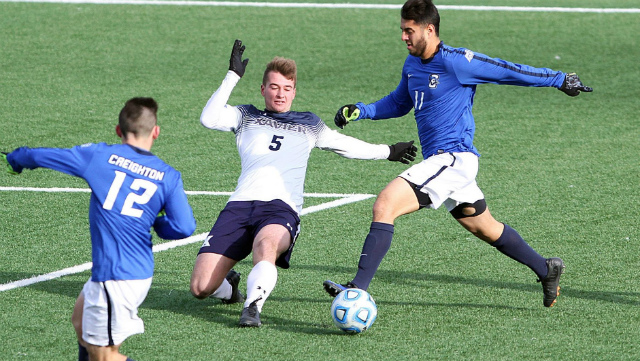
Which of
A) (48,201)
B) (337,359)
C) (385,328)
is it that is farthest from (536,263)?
(48,201)

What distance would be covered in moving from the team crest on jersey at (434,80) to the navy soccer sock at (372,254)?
1.11 meters

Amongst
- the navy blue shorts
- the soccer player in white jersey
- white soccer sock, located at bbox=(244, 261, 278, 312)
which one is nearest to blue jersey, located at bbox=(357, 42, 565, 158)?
the soccer player in white jersey

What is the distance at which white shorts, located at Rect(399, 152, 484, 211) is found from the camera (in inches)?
256

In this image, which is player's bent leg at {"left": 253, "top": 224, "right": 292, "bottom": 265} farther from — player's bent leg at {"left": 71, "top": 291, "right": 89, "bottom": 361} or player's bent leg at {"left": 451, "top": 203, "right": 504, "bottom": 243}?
player's bent leg at {"left": 71, "top": 291, "right": 89, "bottom": 361}

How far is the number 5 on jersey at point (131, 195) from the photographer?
4.73 metres

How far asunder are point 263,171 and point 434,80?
1372 millimetres

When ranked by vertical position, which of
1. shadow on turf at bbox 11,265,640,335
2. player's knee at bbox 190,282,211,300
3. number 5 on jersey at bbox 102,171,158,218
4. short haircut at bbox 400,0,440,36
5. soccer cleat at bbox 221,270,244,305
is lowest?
shadow on turf at bbox 11,265,640,335

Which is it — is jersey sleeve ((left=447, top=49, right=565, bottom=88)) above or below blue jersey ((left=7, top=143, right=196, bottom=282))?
above

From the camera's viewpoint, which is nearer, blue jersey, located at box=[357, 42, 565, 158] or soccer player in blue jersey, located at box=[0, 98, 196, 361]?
soccer player in blue jersey, located at box=[0, 98, 196, 361]

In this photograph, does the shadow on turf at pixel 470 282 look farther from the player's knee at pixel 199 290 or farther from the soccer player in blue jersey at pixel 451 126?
the player's knee at pixel 199 290

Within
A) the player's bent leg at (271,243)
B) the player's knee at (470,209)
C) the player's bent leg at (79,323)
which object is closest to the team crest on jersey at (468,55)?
the player's knee at (470,209)

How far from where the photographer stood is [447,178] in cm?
653

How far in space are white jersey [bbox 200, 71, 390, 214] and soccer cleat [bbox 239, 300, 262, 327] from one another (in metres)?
0.84

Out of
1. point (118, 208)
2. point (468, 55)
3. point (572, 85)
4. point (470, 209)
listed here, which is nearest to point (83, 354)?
point (118, 208)
